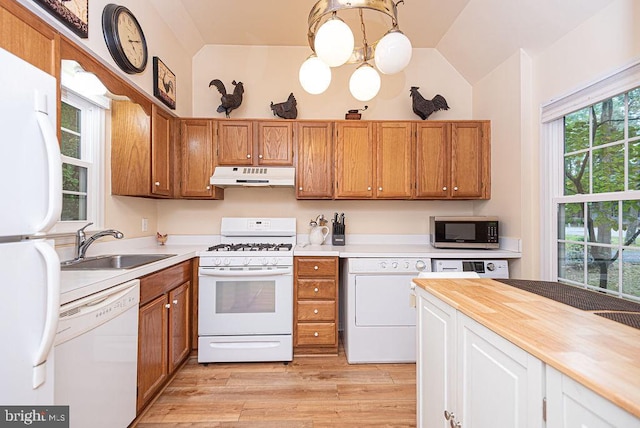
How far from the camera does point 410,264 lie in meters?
2.63

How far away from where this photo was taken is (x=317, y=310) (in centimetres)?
263

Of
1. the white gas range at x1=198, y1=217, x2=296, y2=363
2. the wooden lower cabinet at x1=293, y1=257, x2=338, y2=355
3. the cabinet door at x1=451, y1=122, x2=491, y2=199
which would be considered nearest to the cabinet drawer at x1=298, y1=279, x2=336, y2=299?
the wooden lower cabinet at x1=293, y1=257, x2=338, y2=355

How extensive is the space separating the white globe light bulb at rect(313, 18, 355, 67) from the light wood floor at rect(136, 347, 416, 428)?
2.08 metres

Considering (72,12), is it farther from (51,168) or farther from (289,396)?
(289,396)

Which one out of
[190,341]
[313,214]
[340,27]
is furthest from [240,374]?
[340,27]

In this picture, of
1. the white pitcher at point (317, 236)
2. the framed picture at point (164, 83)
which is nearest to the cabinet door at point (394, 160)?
the white pitcher at point (317, 236)

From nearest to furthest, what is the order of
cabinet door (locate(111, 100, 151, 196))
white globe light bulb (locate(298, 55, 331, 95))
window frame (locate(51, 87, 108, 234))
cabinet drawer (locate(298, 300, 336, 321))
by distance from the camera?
white globe light bulb (locate(298, 55, 331, 95)) < window frame (locate(51, 87, 108, 234)) < cabinet door (locate(111, 100, 151, 196)) < cabinet drawer (locate(298, 300, 336, 321))

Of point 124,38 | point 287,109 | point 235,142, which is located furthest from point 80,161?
point 287,109

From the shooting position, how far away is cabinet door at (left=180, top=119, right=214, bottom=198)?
2.92 m

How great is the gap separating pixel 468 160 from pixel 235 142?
2.31 m

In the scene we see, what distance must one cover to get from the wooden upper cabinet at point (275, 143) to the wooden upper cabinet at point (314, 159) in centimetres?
9

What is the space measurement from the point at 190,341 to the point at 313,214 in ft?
5.43

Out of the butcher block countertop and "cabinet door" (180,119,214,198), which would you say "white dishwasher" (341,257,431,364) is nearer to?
the butcher block countertop

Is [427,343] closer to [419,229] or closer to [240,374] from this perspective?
[240,374]
